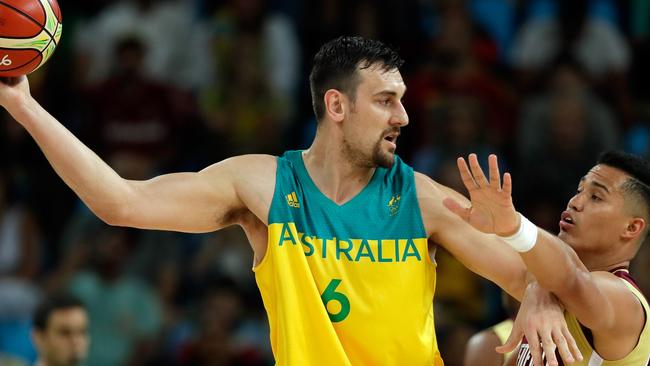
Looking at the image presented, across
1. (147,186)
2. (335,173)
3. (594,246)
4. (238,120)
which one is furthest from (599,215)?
(238,120)

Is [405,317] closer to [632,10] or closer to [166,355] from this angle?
[166,355]

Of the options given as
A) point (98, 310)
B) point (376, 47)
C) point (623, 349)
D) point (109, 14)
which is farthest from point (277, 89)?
point (623, 349)

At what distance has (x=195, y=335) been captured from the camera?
9828mm

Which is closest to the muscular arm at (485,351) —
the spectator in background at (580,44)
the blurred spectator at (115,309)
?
the blurred spectator at (115,309)

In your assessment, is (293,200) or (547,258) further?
(293,200)

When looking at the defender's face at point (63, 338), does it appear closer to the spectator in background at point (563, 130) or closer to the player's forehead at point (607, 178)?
the spectator in background at point (563, 130)

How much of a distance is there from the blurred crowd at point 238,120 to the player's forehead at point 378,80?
415cm

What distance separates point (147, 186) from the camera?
5199mm

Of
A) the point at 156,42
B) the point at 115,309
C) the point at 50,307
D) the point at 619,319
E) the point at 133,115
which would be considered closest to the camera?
the point at 619,319

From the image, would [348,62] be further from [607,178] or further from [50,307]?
[50,307]

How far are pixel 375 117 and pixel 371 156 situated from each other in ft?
0.62

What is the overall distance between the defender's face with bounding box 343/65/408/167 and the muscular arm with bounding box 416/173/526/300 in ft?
0.99

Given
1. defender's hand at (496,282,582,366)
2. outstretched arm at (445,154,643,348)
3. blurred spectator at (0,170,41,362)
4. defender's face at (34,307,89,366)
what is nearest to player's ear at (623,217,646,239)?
outstretched arm at (445,154,643,348)

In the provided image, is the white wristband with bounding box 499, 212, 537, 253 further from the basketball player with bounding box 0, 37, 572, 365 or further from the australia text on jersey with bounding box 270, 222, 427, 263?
the australia text on jersey with bounding box 270, 222, 427, 263
